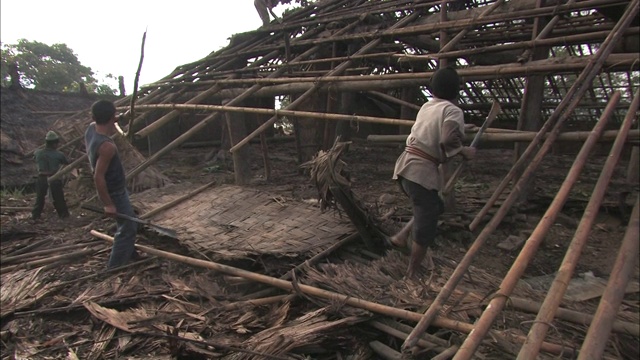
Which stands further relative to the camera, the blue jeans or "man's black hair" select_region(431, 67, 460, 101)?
the blue jeans

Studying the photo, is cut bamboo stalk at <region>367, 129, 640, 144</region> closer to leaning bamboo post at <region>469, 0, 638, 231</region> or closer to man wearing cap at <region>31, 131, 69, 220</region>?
leaning bamboo post at <region>469, 0, 638, 231</region>

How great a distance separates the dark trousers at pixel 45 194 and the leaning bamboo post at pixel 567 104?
5.57 meters

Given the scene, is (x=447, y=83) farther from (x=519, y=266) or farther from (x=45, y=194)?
(x=45, y=194)

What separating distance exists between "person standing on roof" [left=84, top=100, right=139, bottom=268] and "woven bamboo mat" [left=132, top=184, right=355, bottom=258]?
1.57 feet

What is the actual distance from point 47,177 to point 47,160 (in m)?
0.24

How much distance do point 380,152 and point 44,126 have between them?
23.8 ft

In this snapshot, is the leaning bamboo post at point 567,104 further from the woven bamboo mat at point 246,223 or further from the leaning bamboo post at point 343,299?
the woven bamboo mat at point 246,223

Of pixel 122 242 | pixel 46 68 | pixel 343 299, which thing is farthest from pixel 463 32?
pixel 46 68

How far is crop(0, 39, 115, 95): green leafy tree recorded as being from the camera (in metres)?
20.1

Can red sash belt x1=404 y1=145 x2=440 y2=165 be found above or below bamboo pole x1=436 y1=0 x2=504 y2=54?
below

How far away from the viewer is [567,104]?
2430mm

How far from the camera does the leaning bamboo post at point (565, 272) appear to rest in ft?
4.25

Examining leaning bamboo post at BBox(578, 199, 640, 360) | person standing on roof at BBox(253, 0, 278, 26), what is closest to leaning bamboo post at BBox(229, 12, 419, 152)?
leaning bamboo post at BBox(578, 199, 640, 360)

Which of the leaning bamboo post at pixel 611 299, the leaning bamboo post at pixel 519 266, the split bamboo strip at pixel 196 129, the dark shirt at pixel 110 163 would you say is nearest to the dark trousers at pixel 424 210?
the leaning bamboo post at pixel 519 266
